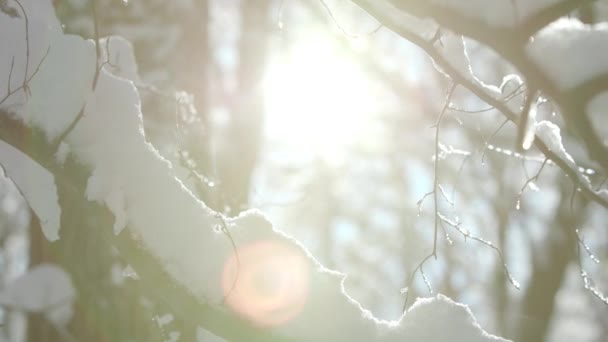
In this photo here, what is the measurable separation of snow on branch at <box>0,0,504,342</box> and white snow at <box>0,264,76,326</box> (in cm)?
195

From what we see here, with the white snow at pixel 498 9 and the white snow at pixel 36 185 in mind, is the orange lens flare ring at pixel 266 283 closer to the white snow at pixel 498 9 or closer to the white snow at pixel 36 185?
the white snow at pixel 36 185

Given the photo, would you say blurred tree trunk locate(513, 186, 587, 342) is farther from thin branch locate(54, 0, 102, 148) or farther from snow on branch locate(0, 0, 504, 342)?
thin branch locate(54, 0, 102, 148)

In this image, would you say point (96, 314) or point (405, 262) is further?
point (405, 262)

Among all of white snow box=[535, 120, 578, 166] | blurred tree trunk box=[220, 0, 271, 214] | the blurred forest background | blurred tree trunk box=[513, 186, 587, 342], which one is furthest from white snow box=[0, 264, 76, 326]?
blurred tree trunk box=[513, 186, 587, 342]

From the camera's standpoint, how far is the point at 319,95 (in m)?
6.26

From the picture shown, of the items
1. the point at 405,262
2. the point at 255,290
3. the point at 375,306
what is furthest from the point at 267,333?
the point at 375,306

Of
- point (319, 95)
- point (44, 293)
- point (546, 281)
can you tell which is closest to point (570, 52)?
point (44, 293)

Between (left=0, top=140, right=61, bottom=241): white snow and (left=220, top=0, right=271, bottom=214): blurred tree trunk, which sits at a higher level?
(left=220, top=0, right=271, bottom=214): blurred tree trunk

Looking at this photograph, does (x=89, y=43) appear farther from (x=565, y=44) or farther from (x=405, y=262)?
(x=405, y=262)

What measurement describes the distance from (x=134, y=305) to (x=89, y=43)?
999mm

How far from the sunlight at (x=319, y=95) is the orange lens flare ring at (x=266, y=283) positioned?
13.4 ft

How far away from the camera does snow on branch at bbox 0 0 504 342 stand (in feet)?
5.85

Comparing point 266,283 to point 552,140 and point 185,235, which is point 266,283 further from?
point 552,140

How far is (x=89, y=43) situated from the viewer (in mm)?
1984
